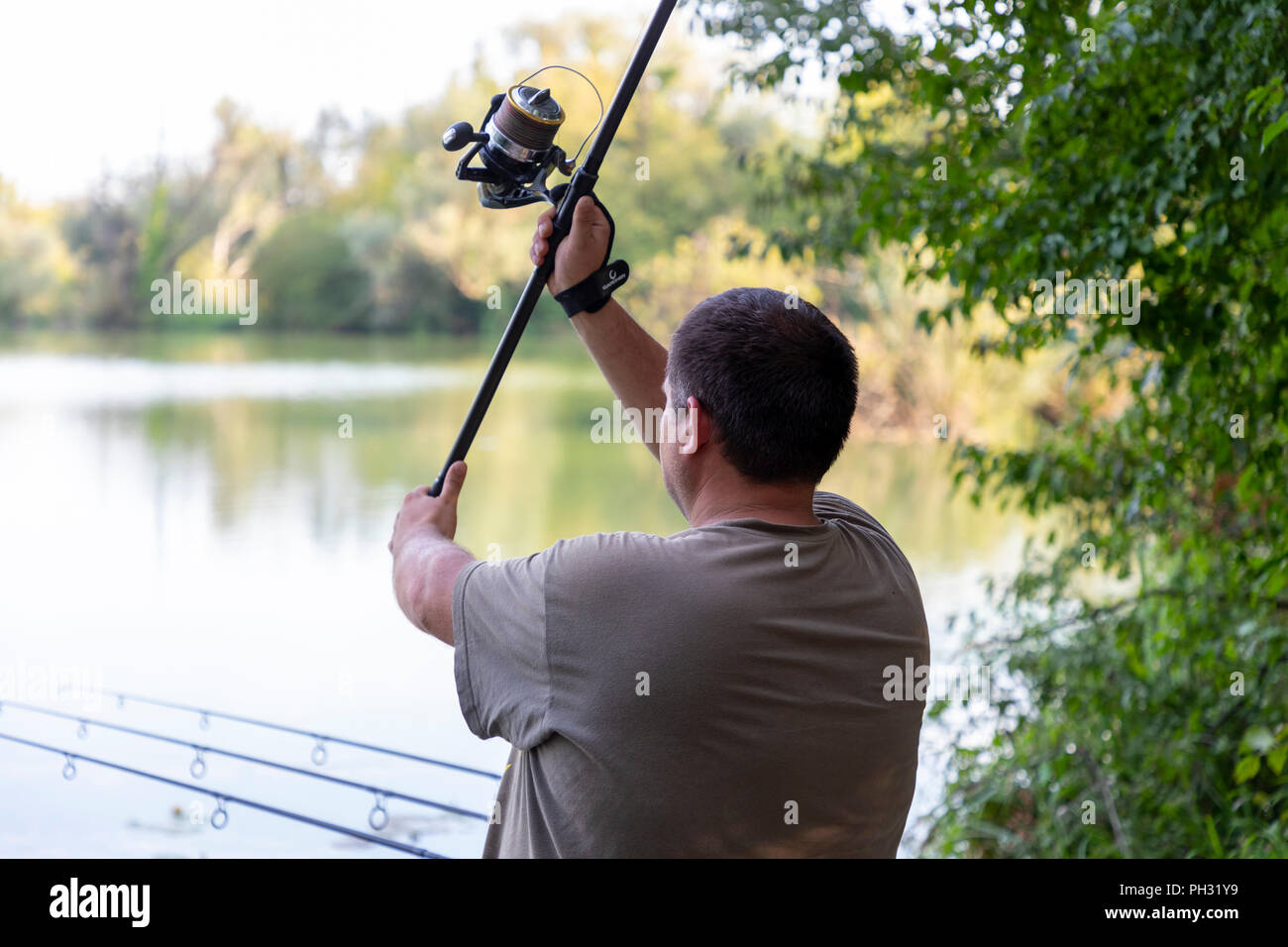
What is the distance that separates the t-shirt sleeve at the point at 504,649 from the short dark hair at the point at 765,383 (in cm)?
20

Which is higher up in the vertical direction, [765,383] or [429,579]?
[765,383]

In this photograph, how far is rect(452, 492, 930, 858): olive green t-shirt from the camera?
37.9 inches

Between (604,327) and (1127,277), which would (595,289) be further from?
(1127,277)

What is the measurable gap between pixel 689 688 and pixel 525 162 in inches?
26.3

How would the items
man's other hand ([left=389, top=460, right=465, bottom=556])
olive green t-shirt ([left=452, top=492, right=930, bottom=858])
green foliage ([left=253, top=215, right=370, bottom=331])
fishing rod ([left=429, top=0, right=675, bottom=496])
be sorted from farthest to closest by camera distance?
green foliage ([left=253, top=215, right=370, bottom=331]) < fishing rod ([left=429, top=0, right=675, bottom=496]) < man's other hand ([left=389, top=460, right=465, bottom=556]) < olive green t-shirt ([left=452, top=492, right=930, bottom=858])

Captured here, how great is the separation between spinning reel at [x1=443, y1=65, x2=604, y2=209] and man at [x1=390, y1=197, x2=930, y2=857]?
1.32 feet

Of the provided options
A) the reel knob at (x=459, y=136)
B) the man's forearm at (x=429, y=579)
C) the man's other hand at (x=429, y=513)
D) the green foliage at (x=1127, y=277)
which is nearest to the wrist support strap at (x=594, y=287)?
the reel knob at (x=459, y=136)

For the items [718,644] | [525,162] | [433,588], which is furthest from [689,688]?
[525,162]

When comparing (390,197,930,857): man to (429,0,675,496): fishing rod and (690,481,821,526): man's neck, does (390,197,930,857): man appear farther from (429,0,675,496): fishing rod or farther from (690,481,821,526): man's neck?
(429,0,675,496): fishing rod

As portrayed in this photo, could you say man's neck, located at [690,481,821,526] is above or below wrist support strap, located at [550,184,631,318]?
below

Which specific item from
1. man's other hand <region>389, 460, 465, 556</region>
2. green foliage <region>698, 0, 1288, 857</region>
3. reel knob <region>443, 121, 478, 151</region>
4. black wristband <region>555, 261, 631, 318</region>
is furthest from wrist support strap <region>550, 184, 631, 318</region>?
green foliage <region>698, 0, 1288, 857</region>

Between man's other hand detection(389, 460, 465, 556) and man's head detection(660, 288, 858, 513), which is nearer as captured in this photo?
man's head detection(660, 288, 858, 513)

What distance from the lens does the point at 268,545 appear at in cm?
922
